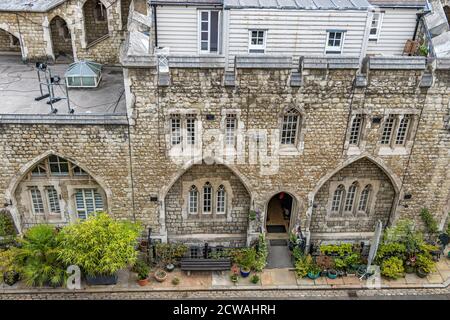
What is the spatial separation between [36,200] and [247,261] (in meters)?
10.5

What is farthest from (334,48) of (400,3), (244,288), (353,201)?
(244,288)

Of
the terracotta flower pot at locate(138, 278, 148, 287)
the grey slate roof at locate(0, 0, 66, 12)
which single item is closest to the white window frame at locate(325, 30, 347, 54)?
the terracotta flower pot at locate(138, 278, 148, 287)

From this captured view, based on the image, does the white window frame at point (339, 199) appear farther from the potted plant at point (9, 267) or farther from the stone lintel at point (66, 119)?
the potted plant at point (9, 267)

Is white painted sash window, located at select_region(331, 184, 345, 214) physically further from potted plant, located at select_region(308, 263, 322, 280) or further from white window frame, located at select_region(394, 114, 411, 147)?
white window frame, located at select_region(394, 114, 411, 147)

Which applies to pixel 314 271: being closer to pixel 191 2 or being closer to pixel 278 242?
→ pixel 278 242

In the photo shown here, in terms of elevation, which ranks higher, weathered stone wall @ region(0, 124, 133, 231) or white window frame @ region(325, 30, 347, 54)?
white window frame @ region(325, 30, 347, 54)

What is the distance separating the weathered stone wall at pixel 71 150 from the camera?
64.0 ft

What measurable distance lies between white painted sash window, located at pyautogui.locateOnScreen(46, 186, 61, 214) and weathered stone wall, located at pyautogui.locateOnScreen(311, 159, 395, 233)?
12.5 m

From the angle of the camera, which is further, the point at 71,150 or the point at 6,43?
the point at 6,43

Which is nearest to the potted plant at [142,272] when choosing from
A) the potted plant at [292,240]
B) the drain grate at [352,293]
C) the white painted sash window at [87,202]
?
the white painted sash window at [87,202]

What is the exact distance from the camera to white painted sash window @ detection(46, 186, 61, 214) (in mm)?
21688

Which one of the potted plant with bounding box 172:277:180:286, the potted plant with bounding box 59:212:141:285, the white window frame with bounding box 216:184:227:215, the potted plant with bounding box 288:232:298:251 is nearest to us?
the potted plant with bounding box 59:212:141:285

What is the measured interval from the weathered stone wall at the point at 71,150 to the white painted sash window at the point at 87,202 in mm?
1251

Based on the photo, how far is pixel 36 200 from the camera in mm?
21891
